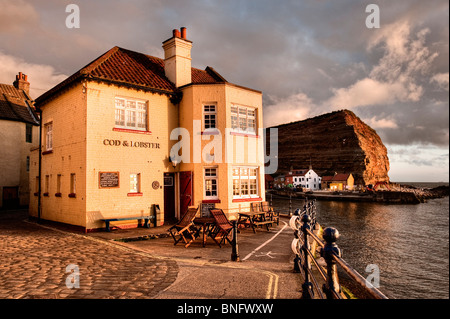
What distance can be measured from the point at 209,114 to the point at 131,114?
398 centimetres

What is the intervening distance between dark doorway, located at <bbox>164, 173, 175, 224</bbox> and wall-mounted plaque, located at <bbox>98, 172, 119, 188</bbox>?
9.36 feet

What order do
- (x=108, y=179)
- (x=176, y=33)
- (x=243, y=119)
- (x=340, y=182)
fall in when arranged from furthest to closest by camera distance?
(x=340, y=182) → (x=176, y=33) → (x=243, y=119) → (x=108, y=179)

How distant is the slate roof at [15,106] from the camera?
28391mm

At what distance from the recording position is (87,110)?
13.4 meters

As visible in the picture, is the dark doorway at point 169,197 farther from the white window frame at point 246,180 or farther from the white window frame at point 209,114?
the white window frame at point 246,180

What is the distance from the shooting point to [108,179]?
541 inches

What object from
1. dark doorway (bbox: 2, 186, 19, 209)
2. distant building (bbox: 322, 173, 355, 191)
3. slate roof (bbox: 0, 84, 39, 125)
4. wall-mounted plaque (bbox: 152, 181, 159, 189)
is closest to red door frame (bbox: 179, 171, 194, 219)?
wall-mounted plaque (bbox: 152, 181, 159, 189)

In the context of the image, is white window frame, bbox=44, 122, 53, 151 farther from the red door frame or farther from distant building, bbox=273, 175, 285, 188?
distant building, bbox=273, 175, 285, 188

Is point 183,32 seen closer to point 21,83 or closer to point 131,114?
point 131,114

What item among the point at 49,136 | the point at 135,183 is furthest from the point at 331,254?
the point at 49,136

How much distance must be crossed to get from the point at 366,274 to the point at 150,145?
13501 mm

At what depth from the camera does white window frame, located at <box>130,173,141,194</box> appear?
1470 centimetres

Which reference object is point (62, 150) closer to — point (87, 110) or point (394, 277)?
point (87, 110)

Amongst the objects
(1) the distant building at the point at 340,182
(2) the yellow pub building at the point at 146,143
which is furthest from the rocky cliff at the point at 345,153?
(2) the yellow pub building at the point at 146,143
